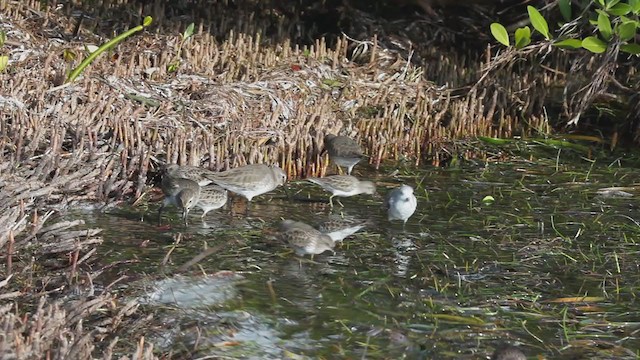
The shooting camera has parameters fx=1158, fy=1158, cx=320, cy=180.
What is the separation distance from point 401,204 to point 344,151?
4.63ft

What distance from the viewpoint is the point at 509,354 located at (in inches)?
242

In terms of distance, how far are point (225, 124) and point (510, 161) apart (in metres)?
2.78

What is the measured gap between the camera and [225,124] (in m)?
10.7

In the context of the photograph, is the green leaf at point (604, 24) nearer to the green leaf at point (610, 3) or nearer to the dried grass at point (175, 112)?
the green leaf at point (610, 3)

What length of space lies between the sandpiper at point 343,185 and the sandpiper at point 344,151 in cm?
50

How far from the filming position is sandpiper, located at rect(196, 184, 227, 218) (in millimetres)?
9078

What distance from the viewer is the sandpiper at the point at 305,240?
8039 mm

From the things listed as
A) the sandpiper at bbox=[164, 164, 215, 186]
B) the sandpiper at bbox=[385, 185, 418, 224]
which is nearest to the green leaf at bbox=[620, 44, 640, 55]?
the sandpiper at bbox=[385, 185, 418, 224]

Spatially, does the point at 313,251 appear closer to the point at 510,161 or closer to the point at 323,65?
the point at 510,161

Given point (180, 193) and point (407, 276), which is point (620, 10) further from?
point (180, 193)

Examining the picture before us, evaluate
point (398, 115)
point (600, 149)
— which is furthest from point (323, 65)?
point (600, 149)

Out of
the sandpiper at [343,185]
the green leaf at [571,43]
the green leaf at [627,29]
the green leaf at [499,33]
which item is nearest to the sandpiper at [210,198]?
the sandpiper at [343,185]

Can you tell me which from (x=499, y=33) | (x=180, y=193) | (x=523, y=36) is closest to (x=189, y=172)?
(x=180, y=193)

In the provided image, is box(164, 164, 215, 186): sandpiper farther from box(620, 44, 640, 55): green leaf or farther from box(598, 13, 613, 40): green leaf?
box(620, 44, 640, 55): green leaf
